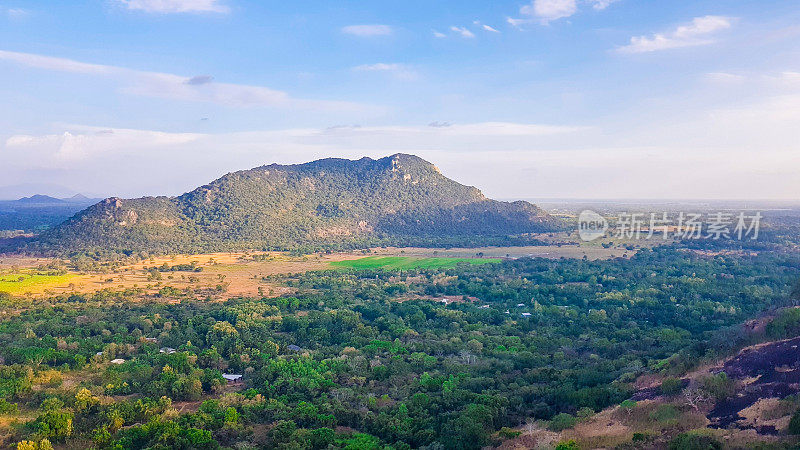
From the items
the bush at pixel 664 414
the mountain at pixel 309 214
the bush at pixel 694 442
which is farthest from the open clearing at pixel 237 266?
the bush at pixel 694 442

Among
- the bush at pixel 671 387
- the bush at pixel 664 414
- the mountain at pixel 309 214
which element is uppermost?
the mountain at pixel 309 214

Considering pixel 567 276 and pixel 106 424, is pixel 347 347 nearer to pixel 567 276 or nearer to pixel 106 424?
pixel 106 424

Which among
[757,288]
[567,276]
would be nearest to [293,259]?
[567,276]

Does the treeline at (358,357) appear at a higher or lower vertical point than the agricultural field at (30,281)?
lower

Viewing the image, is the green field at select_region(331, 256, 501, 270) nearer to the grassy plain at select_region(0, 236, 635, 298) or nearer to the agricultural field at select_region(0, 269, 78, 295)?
the grassy plain at select_region(0, 236, 635, 298)

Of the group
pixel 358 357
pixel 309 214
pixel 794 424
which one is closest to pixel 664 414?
pixel 794 424

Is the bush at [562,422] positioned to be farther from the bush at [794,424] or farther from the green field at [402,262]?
the green field at [402,262]
